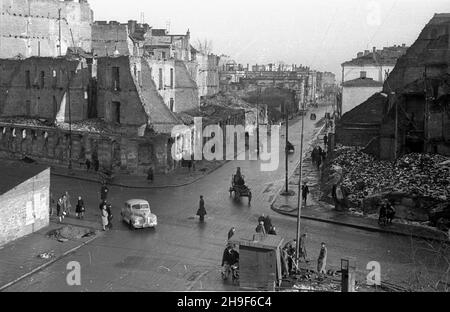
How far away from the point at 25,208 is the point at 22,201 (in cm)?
42

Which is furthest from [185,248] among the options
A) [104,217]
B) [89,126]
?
[89,126]

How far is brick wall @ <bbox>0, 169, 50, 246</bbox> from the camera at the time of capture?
81.3 feet

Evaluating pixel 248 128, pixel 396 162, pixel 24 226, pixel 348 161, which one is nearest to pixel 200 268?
pixel 24 226

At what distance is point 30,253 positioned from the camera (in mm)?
23625

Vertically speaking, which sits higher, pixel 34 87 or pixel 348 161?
pixel 34 87

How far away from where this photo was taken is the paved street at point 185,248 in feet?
67.9

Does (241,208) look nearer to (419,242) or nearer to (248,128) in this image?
(419,242)

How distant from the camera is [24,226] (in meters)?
26.1

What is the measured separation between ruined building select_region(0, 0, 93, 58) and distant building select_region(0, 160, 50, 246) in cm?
4226

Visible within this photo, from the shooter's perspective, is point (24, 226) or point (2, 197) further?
point (24, 226)

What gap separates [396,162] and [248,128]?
37464 millimetres

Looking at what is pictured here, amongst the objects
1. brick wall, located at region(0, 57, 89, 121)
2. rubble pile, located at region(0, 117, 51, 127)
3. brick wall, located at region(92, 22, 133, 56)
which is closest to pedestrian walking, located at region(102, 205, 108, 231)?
brick wall, located at region(0, 57, 89, 121)

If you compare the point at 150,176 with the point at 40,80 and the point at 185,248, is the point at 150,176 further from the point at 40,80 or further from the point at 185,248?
the point at 40,80

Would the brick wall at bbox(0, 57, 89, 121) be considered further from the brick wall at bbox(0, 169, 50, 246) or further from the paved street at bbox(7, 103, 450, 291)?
the brick wall at bbox(0, 169, 50, 246)
